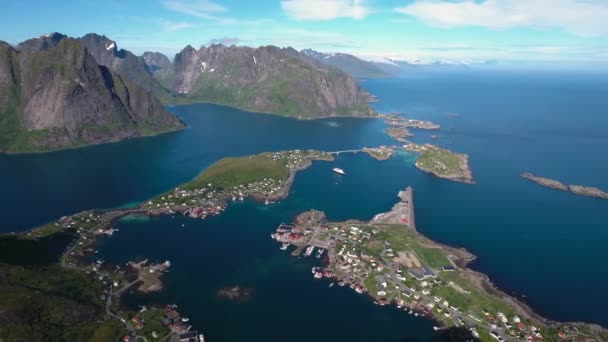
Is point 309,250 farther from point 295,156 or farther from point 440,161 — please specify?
point 440,161

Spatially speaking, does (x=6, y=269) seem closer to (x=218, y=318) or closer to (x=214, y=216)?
(x=218, y=318)

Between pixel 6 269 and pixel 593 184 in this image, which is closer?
pixel 6 269

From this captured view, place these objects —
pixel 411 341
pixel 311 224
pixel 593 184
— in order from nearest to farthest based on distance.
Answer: pixel 411 341, pixel 311 224, pixel 593 184

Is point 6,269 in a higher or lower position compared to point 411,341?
higher

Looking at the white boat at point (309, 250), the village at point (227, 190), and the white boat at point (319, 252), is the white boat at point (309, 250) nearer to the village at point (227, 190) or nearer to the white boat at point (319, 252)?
the white boat at point (319, 252)

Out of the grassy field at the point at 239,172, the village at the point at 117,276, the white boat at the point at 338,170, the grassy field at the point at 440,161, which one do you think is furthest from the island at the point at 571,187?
the village at the point at 117,276

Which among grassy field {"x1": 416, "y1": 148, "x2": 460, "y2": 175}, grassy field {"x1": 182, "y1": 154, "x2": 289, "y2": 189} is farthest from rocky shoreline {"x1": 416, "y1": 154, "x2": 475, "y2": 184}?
grassy field {"x1": 182, "y1": 154, "x2": 289, "y2": 189}

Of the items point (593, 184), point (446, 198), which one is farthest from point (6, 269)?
point (593, 184)
